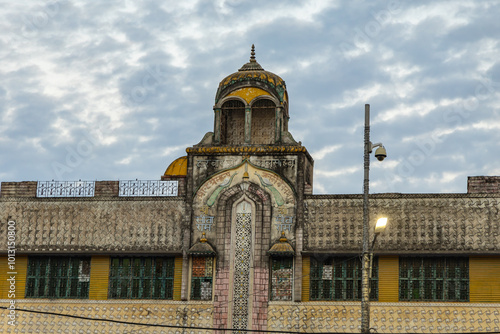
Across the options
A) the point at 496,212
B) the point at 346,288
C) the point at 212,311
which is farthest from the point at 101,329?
the point at 496,212

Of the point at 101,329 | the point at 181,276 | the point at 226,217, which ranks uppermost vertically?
the point at 226,217

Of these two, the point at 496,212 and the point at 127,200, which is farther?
the point at 127,200

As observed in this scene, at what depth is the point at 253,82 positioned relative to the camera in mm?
31109

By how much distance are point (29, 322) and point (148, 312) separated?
15.1 ft

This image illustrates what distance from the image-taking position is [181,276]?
29.5 meters

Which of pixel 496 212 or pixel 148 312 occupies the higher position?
pixel 496 212

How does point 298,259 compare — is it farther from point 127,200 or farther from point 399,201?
point 127,200

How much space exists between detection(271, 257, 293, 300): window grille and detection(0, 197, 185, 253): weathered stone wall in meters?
3.65

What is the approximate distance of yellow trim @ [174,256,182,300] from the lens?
96.3 ft

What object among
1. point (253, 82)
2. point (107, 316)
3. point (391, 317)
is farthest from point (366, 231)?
point (107, 316)

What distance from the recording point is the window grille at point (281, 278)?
28.8 metres

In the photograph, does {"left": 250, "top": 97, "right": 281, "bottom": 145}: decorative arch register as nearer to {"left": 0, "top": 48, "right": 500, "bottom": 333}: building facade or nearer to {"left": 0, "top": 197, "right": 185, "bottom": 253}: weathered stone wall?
{"left": 0, "top": 48, "right": 500, "bottom": 333}: building facade

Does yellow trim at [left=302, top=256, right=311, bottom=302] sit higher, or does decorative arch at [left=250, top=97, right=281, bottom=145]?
decorative arch at [left=250, top=97, right=281, bottom=145]

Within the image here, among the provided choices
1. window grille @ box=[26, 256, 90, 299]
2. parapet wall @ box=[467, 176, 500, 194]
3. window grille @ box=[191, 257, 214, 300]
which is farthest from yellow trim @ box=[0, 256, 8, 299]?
parapet wall @ box=[467, 176, 500, 194]
